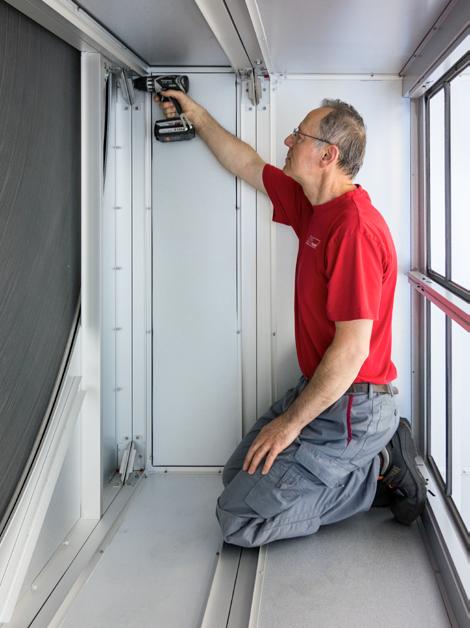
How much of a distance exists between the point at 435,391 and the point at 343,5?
1.83 meters

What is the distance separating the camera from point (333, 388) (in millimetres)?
2621

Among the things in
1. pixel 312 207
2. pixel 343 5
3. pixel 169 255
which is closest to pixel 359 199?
pixel 312 207

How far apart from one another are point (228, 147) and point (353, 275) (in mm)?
1014

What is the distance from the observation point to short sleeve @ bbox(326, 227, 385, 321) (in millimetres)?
2557

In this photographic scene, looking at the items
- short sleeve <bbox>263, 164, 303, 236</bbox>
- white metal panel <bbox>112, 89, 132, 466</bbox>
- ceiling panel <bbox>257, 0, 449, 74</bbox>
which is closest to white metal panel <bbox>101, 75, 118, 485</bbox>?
white metal panel <bbox>112, 89, 132, 466</bbox>

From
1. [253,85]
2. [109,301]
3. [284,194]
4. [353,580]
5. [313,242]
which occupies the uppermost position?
[253,85]

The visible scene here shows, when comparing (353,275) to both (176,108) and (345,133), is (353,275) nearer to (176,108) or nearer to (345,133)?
(345,133)

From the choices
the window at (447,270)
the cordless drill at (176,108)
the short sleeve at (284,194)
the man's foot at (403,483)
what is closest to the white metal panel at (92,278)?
the cordless drill at (176,108)

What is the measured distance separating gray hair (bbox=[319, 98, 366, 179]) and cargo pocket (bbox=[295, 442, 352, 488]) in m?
1.15

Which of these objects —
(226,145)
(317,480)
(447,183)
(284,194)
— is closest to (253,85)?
(226,145)

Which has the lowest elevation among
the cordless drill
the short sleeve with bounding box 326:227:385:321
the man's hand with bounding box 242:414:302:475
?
the man's hand with bounding box 242:414:302:475

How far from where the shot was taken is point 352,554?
8.63 feet

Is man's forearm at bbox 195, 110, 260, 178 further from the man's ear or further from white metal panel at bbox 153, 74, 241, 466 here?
the man's ear

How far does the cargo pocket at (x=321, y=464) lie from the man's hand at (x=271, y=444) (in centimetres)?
7
